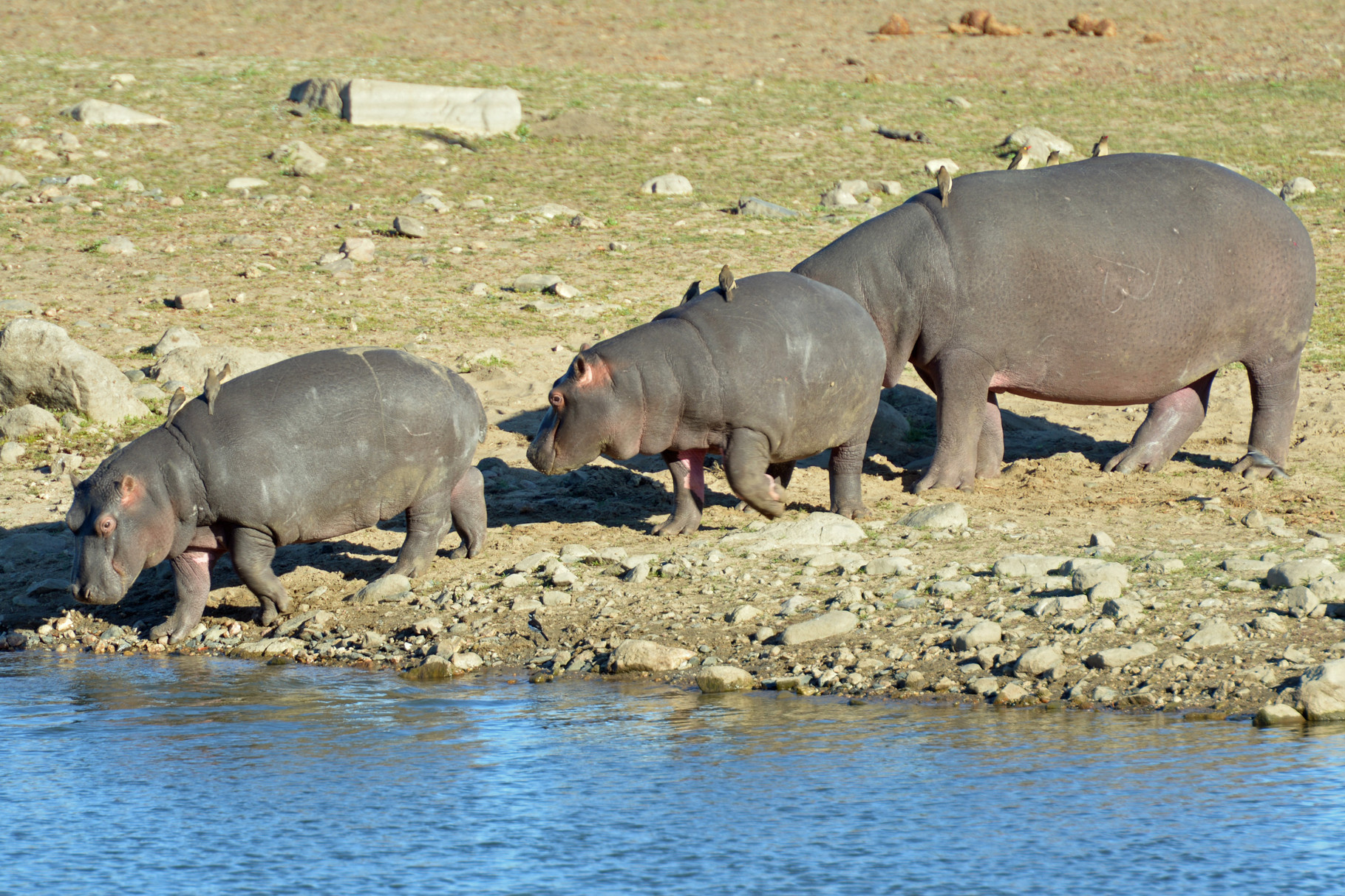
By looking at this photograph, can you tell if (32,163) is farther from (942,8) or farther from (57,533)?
(942,8)

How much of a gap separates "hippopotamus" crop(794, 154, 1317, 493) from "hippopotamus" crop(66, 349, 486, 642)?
2743 millimetres

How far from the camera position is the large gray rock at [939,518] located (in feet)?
26.5

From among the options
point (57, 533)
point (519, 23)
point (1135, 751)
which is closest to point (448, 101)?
point (519, 23)

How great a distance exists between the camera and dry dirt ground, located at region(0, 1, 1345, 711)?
7.00m

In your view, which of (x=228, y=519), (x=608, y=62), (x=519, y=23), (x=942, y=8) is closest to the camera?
(x=228, y=519)

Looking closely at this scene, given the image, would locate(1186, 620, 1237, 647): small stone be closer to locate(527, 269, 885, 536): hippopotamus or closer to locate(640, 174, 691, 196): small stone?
locate(527, 269, 885, 536): hippopotamus

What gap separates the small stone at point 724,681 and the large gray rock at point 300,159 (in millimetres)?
10830

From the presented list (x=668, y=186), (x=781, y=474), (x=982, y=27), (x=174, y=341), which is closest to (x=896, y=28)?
(x=982, y=27)

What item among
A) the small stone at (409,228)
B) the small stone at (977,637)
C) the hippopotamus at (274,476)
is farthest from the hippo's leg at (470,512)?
the small stone at (409,228)

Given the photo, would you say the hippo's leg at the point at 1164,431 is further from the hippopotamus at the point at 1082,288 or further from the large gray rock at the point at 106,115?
the large gray rock at the point at 106,115

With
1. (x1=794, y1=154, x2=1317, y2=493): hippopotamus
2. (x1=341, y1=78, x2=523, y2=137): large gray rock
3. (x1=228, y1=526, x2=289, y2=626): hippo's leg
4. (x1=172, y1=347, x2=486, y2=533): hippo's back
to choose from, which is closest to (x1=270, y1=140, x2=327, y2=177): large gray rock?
(x1=341, y1=78, x2=523, y2=137): large gray rock

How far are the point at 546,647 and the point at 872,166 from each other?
11158 millimetres

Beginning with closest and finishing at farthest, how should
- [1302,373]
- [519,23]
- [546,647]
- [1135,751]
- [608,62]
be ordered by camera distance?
[1135,751] < [546,647] < [1302,373] < [608,62] < [519,23]

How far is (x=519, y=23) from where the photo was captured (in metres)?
24.9
